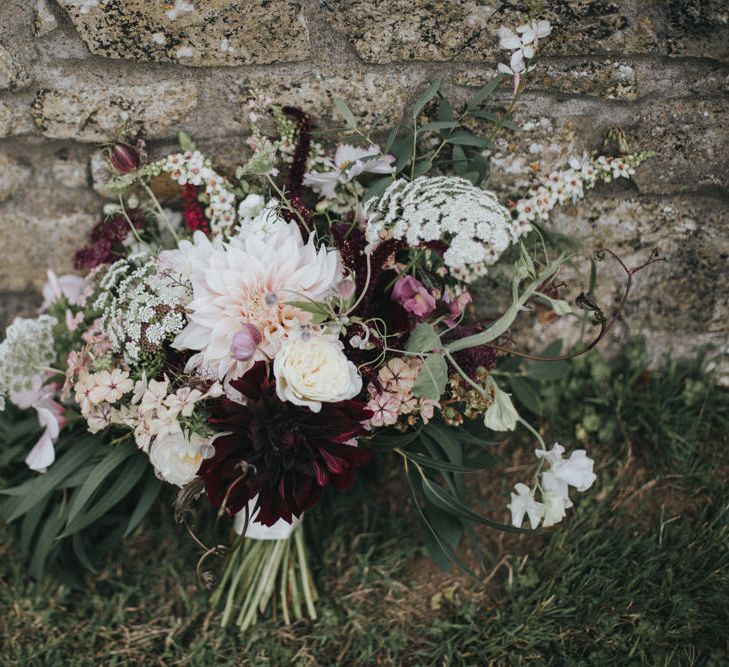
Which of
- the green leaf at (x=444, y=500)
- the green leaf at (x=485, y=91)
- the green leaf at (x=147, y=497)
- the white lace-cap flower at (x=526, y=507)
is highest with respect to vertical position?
the green leaf at (x=485, y=91)

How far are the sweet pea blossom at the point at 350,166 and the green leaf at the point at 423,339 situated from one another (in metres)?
0.36

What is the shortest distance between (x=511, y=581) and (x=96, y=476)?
3.35ft

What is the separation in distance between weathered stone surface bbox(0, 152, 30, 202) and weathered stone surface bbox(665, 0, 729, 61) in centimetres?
162

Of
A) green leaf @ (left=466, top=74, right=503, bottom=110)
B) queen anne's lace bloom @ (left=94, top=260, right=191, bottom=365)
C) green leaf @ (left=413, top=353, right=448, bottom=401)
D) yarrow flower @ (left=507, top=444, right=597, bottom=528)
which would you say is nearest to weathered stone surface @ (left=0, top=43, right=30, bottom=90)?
queen anne's lace bloom @ (left=94, top=260, right=191, bottom=365)

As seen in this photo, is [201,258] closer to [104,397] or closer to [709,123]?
[104,397]

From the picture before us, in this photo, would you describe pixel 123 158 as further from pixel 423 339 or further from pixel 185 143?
pixel 423 339

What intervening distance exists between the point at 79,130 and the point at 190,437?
872 mm

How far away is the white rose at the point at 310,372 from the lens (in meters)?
1.14

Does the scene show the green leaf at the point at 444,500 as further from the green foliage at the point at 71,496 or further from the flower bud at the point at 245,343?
the green foliage at the point at 71,496

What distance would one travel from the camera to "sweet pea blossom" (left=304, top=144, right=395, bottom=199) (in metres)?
1.42

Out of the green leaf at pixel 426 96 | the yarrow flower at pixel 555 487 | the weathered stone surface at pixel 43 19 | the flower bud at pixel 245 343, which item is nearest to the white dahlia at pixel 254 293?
the flower bud at pixel 245 343

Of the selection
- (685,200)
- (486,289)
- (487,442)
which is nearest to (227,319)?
(487,442)

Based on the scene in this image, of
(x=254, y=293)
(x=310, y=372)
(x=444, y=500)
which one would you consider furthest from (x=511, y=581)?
(x=254, y=293)

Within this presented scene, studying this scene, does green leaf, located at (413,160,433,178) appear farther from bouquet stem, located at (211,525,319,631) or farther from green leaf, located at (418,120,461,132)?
bouquet stem, located at (211,525,319,631)
